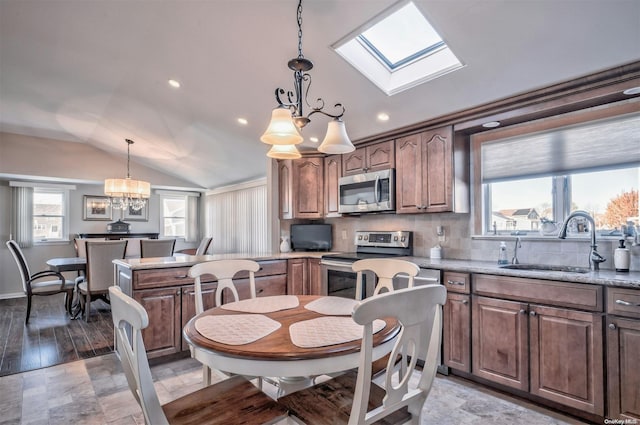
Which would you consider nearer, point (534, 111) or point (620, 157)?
point (620, 157)

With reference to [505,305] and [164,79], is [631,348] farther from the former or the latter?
[164,79]

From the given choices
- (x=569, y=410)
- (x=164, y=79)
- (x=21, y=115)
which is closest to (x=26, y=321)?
(x=21, y=115)

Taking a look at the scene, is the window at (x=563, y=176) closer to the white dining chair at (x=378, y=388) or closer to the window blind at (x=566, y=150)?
the window blind at (x=566, y=150)

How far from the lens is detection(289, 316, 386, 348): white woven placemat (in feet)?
4.35

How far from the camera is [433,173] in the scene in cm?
323

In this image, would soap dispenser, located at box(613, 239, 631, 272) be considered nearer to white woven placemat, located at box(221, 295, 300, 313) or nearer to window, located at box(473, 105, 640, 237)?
window, located at box(473, 105, 640, 237)

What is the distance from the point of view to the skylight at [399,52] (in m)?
2.66

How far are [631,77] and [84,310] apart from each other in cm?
630

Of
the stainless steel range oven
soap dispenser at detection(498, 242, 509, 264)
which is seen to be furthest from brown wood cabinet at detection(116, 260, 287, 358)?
soap dispenser at detection(498, 242, 509, 264)

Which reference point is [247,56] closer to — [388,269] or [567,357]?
[388,269]

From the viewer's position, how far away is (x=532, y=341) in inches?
89.3

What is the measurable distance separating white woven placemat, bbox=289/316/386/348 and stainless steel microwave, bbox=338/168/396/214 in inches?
83.2

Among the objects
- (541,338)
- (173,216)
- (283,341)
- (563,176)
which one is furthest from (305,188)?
(173,216)

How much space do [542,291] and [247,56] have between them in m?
3.00
